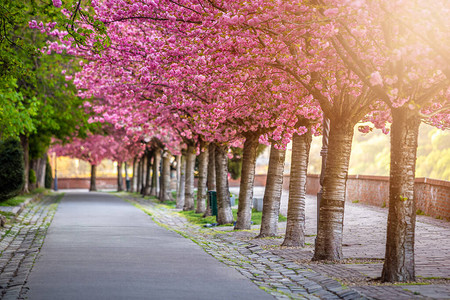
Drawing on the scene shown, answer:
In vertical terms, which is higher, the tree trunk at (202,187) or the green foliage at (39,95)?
the green foliage at (39,95)

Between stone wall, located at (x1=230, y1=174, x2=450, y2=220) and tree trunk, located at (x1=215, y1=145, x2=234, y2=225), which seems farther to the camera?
tree trunk, located at (x1=215, y1=145, x2=234, y2=225)

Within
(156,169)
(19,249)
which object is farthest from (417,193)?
(156,169)

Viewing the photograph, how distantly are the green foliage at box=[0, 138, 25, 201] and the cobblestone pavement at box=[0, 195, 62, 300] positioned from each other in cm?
245

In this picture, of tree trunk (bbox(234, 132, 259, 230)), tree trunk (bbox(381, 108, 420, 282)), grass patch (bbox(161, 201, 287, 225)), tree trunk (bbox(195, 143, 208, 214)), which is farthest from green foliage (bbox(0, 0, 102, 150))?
tree trunk (bbox(381, 108, 420, 282))

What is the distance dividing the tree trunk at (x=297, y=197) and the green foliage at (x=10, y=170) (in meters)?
14.5

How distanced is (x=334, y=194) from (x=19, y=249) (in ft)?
20.9

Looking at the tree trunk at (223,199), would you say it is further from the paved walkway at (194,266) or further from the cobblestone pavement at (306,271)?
the cobblestone pavement at (306,271)

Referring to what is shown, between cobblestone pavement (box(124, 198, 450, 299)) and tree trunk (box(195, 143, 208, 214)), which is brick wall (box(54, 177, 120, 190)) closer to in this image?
tree trunk (box(195, 143, 208, 214))

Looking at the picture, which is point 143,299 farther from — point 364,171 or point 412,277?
point 364,171

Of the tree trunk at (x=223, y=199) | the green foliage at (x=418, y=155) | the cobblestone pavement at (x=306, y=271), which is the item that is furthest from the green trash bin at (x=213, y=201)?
the green foliage at (x=418, y=155)

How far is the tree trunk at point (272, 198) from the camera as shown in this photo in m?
16.6

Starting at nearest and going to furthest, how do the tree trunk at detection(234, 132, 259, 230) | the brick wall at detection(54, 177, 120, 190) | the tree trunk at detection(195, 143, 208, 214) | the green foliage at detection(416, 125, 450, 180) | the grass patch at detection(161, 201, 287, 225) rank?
the tree trunk at detection(234, 132, 259, 230) < the grass patch at detection(161, 201, 287, 225) < the tree trunk at detection(195, 143, 208, 214) < the green foliage at detection(416, 125, 450, 180) < the brick wall at detection(54, 177, 120, 190)

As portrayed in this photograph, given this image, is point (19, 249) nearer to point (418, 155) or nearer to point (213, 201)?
point (213, 201)

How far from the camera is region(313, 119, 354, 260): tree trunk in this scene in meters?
11.8
